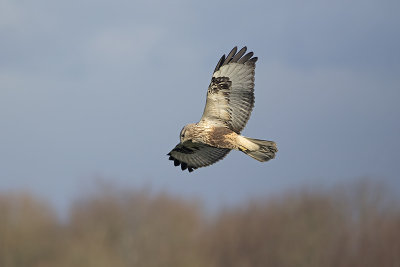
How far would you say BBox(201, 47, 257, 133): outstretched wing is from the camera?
1091 cm

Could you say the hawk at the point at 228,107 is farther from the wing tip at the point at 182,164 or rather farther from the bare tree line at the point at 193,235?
the bare tree line at the point at 193,235

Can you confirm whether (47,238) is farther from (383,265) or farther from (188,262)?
(383,265)

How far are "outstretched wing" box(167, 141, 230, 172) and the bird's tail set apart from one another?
0.90m

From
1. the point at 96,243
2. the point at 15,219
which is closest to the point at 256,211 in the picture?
the point at 96,243

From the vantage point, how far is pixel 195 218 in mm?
40031

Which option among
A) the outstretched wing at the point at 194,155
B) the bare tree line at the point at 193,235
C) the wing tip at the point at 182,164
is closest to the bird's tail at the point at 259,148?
the outstretched wing at the point at 194,155

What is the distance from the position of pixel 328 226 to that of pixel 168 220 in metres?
7.67

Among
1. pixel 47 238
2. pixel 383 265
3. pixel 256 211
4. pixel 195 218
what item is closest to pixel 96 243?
pixel 47 238

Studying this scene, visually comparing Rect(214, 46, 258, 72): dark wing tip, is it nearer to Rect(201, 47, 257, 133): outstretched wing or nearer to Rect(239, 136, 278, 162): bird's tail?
→ Rect(201, 47, 257, 133): outstretched wing

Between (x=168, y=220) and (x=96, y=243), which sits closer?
(x=96, y=243)

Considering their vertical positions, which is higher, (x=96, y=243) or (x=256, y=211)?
(x=256, y=211)

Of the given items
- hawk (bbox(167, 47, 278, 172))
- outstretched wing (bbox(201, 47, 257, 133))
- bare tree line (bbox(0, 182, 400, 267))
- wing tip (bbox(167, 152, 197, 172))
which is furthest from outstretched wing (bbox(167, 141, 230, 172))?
bare tree line (bbox(0, 182, 400, 267))

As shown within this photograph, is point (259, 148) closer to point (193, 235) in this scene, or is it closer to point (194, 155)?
point (194, 155)

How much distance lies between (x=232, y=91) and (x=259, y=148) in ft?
2.90
